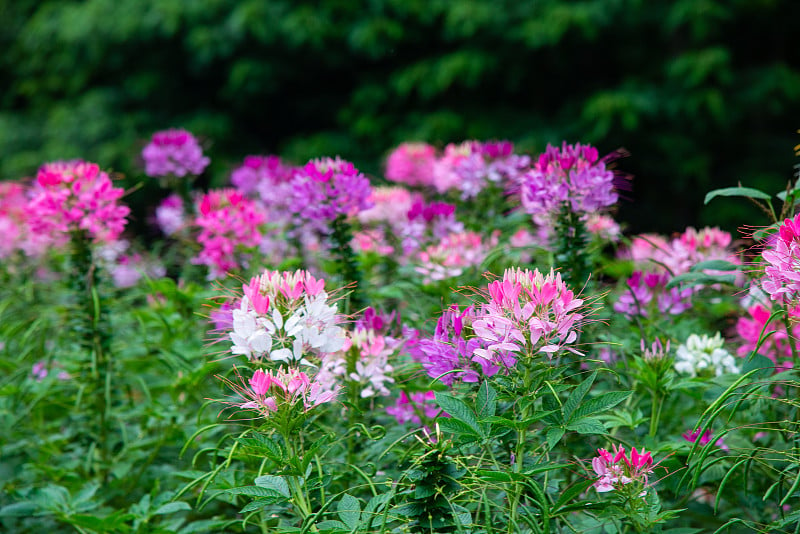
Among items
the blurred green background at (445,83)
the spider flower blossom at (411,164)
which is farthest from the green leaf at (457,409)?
the blurred green background at (445,83)

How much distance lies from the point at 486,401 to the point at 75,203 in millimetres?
1324

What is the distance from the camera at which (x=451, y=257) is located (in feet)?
6.81

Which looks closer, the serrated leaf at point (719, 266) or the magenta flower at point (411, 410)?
the serrated leaf at point (719, 266)

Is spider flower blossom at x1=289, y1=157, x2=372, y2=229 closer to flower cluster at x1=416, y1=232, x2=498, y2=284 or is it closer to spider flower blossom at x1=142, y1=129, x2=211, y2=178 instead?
flower cluster at x1=416, y1=232, x2=498, y2=284

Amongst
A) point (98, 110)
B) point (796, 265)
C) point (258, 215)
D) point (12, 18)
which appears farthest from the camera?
point (12, 18)

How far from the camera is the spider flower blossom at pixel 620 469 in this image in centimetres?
116

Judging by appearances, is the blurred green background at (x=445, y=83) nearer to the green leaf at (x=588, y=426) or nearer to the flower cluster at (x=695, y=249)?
the flower cluster at (x=695, y=249)

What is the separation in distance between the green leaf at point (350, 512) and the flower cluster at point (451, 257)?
3.20 ft

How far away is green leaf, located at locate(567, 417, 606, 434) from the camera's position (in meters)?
1.08

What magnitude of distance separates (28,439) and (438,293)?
4.11ft

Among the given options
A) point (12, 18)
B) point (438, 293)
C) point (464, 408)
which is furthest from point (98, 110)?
point (464, 408)

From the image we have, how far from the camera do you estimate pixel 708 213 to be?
5.43m

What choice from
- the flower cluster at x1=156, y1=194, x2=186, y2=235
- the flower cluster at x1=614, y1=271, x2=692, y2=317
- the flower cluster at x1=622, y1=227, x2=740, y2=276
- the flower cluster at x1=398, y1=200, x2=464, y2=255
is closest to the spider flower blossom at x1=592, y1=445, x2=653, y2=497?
the flower cluster at x1=614, y1=271, x2=692, y2=317

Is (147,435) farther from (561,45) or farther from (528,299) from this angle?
(561,45)
